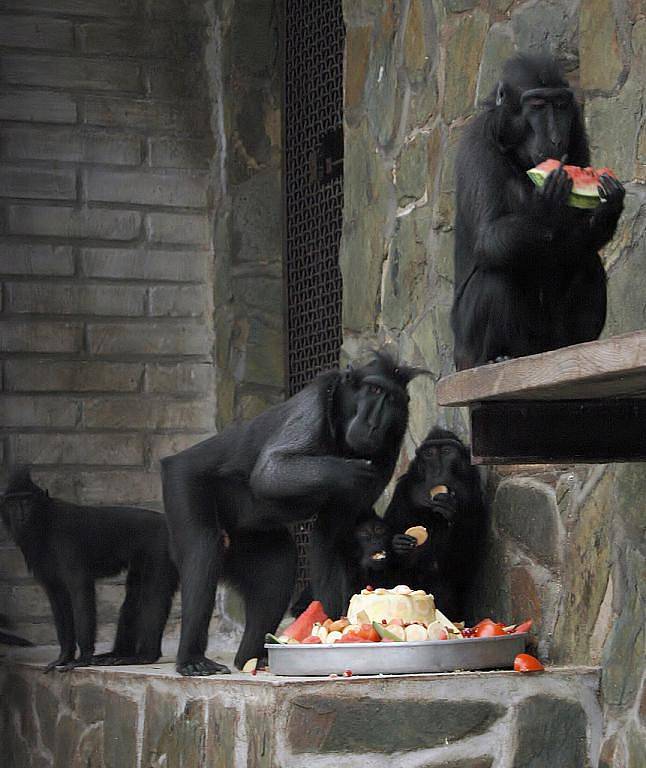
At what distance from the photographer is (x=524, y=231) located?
4.29 m

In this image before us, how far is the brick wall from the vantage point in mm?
8398

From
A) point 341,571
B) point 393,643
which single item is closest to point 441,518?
point 341,571

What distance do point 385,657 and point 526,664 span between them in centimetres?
47

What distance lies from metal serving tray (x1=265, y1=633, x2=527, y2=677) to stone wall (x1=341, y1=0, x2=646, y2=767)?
0.45 meters

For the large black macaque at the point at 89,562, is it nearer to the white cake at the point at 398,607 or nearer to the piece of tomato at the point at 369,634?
the white cake at the point at 398,607

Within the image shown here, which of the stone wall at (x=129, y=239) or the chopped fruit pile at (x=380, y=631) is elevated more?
the stone wall at (x=129, y=239)

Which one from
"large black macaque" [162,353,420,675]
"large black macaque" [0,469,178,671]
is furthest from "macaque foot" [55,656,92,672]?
"large black macaque" [162,353,420,675]

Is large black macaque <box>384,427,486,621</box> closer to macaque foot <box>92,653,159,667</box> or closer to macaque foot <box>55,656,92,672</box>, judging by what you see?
macaque foot <box>92,653,159,667</box>

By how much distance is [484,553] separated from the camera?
580 cm

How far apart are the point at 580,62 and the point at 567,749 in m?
2.28

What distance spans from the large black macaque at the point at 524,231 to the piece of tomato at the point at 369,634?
0.93 m

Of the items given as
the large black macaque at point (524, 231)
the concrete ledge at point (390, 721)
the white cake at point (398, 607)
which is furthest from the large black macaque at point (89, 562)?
the large black macaque at point (524, 231)

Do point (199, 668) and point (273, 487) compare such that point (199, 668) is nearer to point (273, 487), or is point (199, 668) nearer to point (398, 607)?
point (273, 487)

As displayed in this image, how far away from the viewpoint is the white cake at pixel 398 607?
5023 mm
